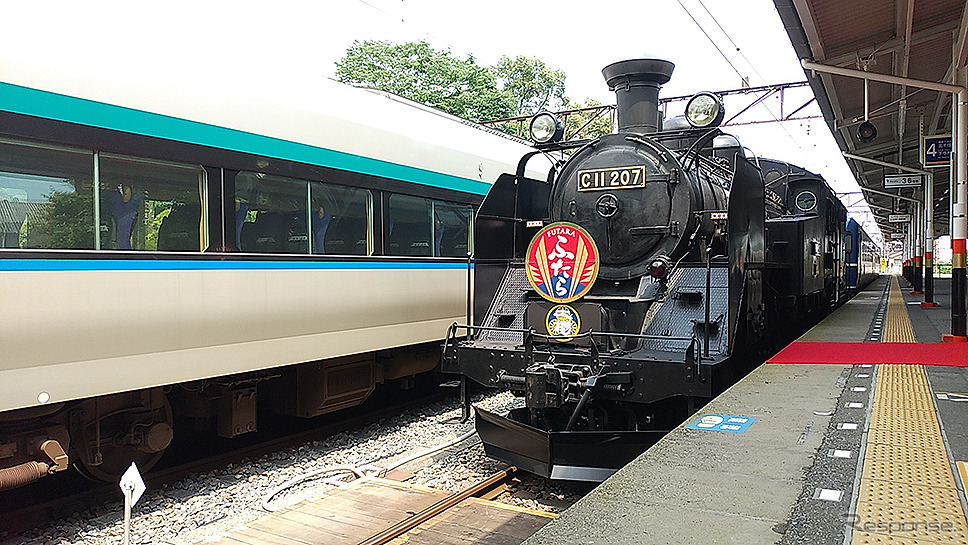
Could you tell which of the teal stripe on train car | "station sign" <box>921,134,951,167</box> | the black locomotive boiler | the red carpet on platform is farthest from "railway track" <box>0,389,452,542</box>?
"station sign" <box>921,134,951,167</box>

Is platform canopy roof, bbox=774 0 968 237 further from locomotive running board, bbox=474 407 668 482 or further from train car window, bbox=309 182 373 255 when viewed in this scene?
locomotive running board, bbox=474 407 668 482

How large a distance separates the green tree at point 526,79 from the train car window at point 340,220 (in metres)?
23.7

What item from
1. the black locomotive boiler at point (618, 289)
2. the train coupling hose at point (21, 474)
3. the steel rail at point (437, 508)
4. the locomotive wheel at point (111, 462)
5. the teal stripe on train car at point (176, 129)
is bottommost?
the steel rail at point (437, 508)

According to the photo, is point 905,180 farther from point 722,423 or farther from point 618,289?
point 722,423

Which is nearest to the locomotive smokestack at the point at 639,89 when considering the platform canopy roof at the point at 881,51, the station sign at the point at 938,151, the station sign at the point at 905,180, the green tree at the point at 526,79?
the platform canopy roof at the point at 881,51

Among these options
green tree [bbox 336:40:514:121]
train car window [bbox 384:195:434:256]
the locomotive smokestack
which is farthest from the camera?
green tree [bbox 336:40:514:121]

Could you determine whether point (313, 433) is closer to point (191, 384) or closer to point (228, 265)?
point (191, 384)

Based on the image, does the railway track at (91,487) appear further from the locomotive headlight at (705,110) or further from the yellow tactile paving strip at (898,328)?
the yellow tactile paving strip at (898,328)

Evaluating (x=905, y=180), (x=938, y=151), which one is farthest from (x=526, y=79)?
(x=938, y=151)

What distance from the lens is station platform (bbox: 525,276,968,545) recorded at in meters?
2.43

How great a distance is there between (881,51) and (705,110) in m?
5.16

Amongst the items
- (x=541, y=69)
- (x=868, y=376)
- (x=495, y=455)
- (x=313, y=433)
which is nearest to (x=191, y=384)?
(x=313, y=433)

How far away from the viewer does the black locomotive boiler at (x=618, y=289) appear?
4926 mm

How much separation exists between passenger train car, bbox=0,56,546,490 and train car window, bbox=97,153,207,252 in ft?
0.04
